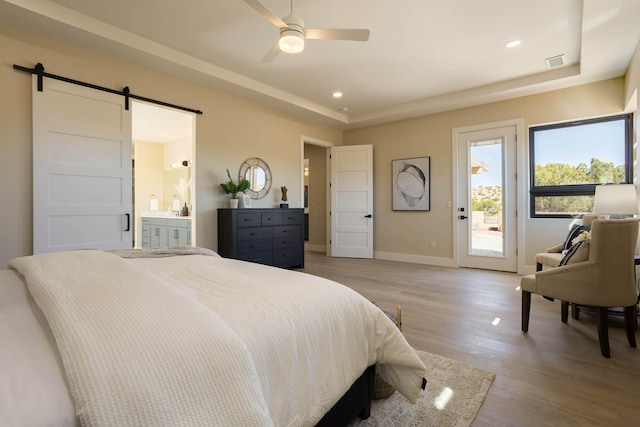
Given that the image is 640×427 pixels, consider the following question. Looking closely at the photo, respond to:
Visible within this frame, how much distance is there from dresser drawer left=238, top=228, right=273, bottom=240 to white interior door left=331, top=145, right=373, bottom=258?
2092 millimetres

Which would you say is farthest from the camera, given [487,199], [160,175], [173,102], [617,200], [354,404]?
[160,175]

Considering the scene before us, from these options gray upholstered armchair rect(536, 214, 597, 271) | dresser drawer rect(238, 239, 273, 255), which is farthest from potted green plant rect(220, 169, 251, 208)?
gray upholstered armchair rect(536, 214, 597, 271)

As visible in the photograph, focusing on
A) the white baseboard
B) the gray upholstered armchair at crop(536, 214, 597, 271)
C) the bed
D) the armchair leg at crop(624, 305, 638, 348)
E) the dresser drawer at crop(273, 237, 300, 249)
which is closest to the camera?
the bed

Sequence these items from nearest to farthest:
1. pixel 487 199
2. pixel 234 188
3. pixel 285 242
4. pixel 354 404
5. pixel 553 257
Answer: pixel 354 404
pixel 553 257
pixel 234 188
pixel 285 242
pixel 487 199

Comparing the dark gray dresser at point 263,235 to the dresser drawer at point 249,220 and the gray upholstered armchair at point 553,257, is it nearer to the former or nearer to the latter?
the dresser drawer at point 249,220

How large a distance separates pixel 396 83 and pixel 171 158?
17.6ft

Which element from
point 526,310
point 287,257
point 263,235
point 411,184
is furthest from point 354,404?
point 411,184

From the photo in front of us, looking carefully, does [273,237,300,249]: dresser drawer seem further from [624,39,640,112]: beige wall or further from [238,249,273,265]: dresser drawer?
[624,39,640,112]: beige wall

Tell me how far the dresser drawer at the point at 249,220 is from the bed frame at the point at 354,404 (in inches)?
125

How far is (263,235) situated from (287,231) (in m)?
0.50

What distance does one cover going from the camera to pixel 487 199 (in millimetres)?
5047

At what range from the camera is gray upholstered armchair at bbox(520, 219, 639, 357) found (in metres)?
2.14

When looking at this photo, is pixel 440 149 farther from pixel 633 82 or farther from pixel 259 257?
pixel 259 257

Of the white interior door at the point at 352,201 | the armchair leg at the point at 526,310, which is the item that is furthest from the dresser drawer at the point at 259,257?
the armchair leg at the point at 526,310
